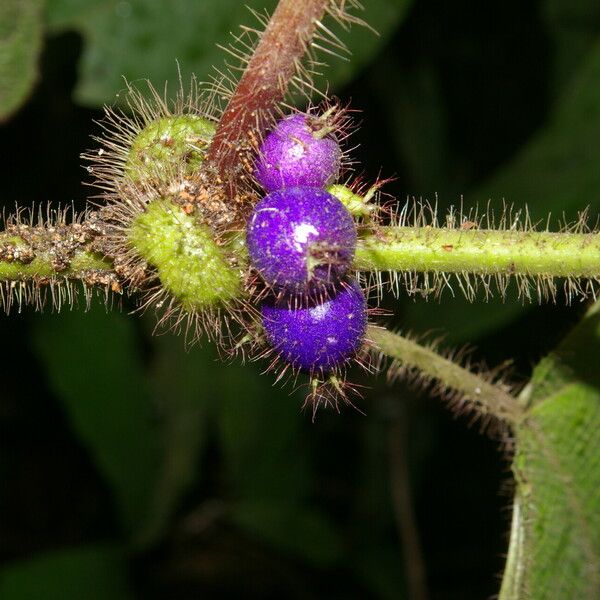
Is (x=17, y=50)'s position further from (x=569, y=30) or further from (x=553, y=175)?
(x=569, y=30)

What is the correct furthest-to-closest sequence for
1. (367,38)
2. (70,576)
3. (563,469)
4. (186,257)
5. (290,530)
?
1. (290,530)
2. (70,576)
3. (367,38)
4. (563,469)
5. (186,257)

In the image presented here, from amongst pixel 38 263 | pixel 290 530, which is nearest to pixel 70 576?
pixel 290 530

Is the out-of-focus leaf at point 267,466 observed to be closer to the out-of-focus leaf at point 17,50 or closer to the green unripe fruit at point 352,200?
the out-of-focus leaf at point 17,50

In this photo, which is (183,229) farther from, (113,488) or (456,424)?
(456,424)

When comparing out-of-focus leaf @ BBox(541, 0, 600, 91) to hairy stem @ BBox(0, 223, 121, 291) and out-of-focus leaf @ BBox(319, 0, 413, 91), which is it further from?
hairy stem @ BBox(0, 223, 121, 291)

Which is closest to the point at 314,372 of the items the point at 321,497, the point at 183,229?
the point at 183,229

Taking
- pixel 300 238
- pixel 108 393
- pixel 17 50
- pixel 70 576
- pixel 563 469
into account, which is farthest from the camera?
pixel 108 393

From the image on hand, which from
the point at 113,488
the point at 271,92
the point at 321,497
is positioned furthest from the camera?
the point at 321,497
